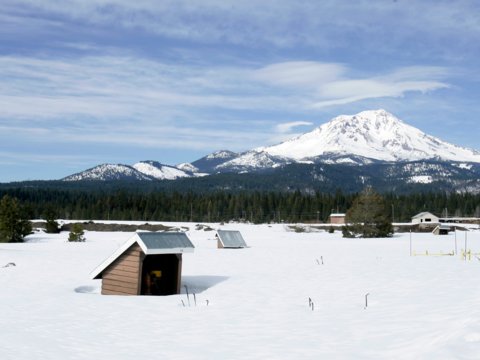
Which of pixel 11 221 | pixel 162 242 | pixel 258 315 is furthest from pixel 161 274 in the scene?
pixel 11 221

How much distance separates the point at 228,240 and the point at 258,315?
32.4 m

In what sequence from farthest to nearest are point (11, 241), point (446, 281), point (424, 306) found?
point (11, 241) < point (446, 281) < point (424, 306)

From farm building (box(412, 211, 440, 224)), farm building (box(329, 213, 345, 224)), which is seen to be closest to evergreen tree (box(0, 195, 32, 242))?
farm building (box(329, 213, 345, 224))

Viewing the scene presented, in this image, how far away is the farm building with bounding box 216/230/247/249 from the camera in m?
50.5

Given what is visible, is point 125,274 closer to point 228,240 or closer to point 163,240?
point 163,240

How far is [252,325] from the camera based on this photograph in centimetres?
1703

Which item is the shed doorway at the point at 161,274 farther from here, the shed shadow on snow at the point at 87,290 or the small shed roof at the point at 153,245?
the shed shadow on snow at the point at 87,290

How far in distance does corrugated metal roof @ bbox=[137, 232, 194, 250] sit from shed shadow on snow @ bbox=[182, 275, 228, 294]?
2044mm

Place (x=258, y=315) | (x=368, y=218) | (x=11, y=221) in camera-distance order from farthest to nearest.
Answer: (x=368, y=218) < (x=11, y=221) < (x=258, y=315)

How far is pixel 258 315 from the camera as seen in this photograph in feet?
61.7

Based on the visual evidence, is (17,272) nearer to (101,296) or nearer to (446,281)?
(101,296)

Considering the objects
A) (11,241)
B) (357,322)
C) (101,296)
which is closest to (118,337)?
(357,322)

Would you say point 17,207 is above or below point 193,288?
above

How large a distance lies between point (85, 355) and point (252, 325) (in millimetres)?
5802
